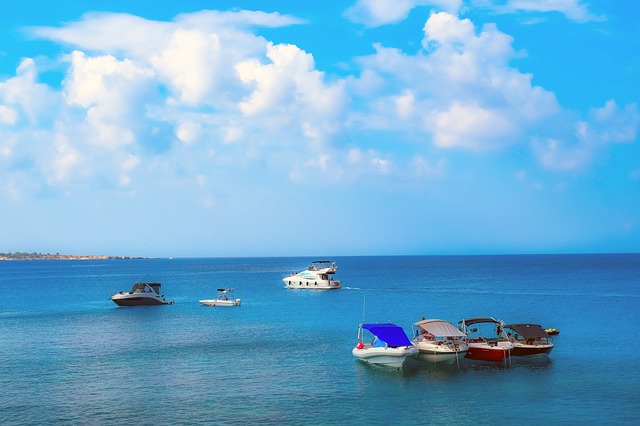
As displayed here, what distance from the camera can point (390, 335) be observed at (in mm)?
56062

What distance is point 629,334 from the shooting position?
72.5 metres

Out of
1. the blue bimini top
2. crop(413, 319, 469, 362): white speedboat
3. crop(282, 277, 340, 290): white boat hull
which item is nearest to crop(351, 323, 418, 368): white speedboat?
the blue bimini top

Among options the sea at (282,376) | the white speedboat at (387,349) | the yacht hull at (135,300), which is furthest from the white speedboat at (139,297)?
the white speedboat at (387,349)

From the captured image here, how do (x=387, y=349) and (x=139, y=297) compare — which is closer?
(x=387, y=349)

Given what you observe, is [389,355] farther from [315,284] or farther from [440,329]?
[315,284]

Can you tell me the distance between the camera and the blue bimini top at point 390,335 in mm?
55281

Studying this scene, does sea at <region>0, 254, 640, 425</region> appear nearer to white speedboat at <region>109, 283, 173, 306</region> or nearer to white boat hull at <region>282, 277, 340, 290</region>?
white speedboat at <region>109, 283, 173, 306</region>

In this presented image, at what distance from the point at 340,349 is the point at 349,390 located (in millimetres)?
17204

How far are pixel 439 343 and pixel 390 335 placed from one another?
200 inches

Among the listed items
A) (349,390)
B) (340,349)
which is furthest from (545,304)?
(349,390)

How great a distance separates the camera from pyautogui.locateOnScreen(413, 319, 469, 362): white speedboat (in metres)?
56.1

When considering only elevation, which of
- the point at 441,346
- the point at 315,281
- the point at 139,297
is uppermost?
the point at 441,346

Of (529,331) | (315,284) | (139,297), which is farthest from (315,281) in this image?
(529,331)

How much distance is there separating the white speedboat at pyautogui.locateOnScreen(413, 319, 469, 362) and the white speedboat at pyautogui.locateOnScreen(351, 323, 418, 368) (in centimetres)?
188
